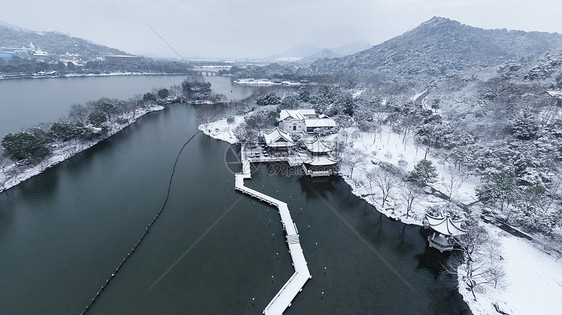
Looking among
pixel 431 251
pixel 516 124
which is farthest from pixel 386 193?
pixel 516 124

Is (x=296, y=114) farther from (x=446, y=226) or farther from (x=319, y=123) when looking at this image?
(x=446, y=226)

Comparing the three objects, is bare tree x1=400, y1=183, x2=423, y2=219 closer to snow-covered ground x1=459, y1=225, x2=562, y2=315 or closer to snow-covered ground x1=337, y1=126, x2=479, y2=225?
snow-covered ground x1=337, y1=126, x2=479, y2=225

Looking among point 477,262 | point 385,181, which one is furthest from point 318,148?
point 477,262

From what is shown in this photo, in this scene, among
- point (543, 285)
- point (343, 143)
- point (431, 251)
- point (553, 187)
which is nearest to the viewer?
point (543, 285)

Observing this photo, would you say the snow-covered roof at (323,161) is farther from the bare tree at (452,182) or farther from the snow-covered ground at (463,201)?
the bare tree at (452,182)

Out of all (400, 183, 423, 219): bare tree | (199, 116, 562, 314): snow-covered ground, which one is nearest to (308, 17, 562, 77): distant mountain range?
(199, 116, 562, 314): snow-covered ground

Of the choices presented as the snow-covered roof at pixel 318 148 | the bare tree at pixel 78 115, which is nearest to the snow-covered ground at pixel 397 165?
the snow-covered roof at pixel 318 148

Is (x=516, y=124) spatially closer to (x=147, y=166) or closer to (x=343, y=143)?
(x=343, y=143)
